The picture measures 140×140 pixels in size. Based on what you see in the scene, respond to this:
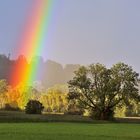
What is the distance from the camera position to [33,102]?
105m

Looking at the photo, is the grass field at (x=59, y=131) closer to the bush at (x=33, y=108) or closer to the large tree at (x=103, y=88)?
the bush at (x=33, y=108)

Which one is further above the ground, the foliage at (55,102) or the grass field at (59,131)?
the foliage at (55,102)

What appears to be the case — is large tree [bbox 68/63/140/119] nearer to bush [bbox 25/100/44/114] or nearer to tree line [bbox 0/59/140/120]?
tree line [bbox 0/59/140/120]

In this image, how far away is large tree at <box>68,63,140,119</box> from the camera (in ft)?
364

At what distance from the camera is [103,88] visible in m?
114

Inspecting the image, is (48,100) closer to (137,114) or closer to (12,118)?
(137,114)

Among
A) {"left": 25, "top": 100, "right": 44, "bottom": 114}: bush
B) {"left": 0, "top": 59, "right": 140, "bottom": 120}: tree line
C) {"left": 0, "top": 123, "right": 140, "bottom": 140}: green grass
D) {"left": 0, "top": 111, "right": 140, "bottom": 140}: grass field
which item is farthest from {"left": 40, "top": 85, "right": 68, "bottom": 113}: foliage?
{"left": 0, "top": 123, "right": 140, "bottom": 140}: green grass

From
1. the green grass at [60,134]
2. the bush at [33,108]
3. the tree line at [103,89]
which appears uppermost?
the tree line at [103,89]

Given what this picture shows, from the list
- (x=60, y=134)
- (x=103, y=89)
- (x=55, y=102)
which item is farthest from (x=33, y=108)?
(x=55, y=102)

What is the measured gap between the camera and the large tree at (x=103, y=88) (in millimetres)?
111062

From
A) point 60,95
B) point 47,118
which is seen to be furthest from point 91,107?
point 60,95

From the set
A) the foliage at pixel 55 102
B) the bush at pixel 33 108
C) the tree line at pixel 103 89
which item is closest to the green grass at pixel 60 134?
the bush at pixel 33 108

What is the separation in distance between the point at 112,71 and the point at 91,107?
1141cm

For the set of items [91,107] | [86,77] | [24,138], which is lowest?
[24,138]
